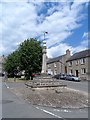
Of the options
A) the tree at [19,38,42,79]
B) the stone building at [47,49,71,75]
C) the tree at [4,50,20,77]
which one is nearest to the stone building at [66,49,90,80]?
the stone building at [47,49,71,75]

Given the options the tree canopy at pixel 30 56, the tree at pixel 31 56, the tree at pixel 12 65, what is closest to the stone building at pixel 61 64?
the tree at pixel 12 65

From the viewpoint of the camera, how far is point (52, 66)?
8688 cm

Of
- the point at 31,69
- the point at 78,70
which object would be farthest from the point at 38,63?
the point at 78,70

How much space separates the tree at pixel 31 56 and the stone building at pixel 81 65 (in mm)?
15490

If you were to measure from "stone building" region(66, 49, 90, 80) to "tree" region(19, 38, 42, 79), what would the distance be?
15490mm

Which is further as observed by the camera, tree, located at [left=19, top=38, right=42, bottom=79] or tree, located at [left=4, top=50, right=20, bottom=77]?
tree, located at [left=4, top=50, right=20, bottom=77]

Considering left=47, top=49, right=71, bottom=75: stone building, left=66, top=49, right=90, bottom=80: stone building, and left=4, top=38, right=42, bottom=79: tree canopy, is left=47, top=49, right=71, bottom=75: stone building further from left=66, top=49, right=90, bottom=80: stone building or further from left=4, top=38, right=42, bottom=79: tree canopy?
left=4, top=38, right=42, bottom=79: tree canopy

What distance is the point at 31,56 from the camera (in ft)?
158

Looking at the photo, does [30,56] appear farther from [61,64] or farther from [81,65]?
[61,64]

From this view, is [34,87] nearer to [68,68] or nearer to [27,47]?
[27,47]

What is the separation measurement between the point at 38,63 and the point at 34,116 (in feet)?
126

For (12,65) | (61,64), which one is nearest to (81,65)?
(61,64)

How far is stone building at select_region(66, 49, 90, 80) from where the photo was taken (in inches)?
2365

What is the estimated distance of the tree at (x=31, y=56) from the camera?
48500mm
